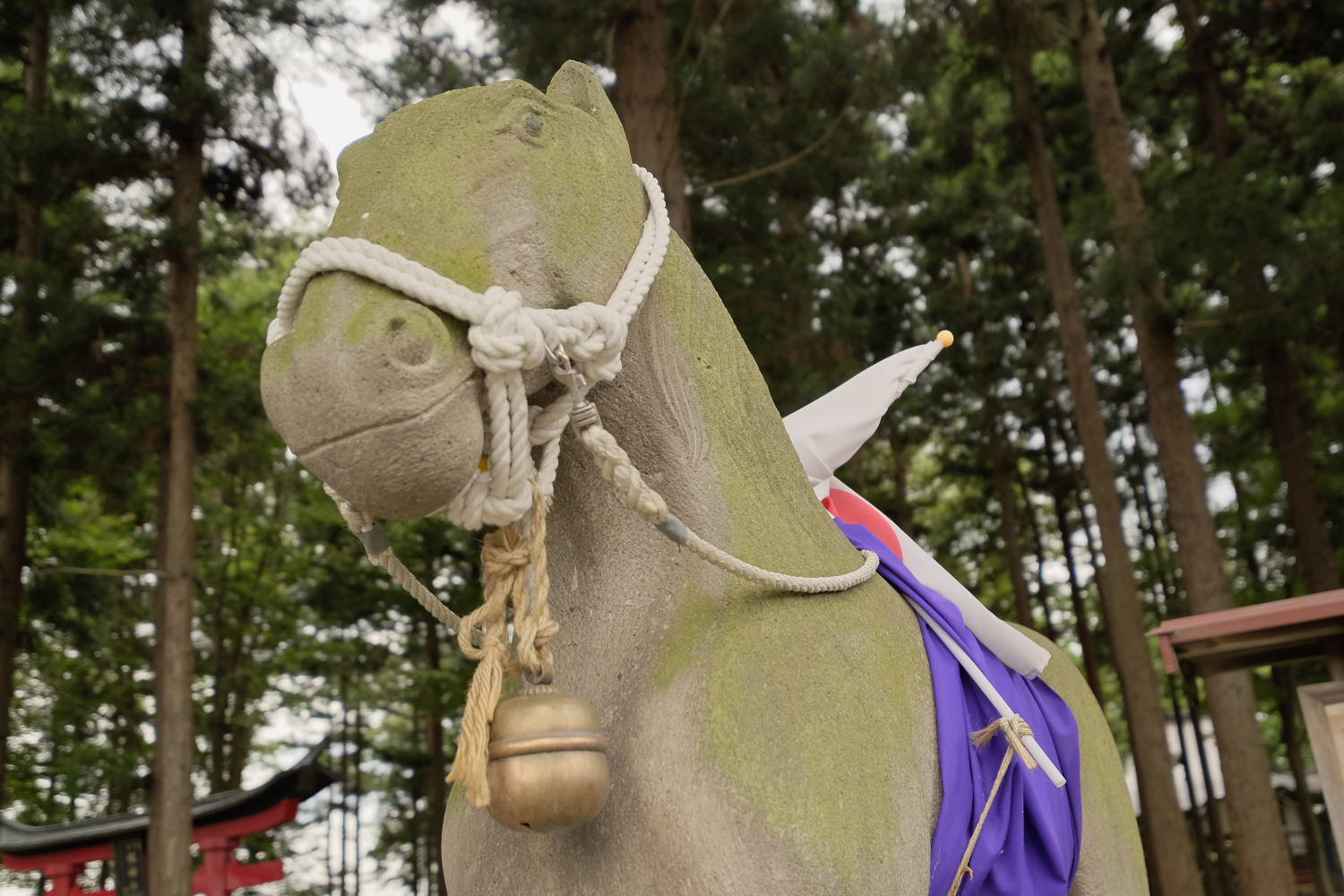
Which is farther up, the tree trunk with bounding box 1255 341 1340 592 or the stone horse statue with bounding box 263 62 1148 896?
the tree trunk with bounding box 1255 341 1340 592

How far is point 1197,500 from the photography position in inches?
391

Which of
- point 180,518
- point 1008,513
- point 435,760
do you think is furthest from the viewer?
point 1008,513

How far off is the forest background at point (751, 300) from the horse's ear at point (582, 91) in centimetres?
589

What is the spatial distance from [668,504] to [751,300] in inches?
374

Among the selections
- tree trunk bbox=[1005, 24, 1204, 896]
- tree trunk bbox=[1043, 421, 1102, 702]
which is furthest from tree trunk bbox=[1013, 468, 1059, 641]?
tree trunk bbox=[1005, 24, 1204, 896]

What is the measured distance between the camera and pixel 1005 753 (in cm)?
216

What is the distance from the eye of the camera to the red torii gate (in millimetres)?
9555

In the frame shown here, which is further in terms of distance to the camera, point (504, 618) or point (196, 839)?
point (196, 839)

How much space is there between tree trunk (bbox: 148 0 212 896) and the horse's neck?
8.15 m

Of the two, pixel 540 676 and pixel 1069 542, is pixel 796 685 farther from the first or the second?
pixel 1069 542

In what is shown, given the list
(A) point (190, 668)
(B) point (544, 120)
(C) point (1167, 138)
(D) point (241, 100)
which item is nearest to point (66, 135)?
(D) point (241, 100)

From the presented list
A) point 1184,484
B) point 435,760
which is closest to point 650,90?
point 1184,484

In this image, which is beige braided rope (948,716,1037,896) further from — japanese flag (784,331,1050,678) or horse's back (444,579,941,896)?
japanese flag (784,331,1050,678)

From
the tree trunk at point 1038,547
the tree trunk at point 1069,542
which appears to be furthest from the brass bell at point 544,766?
the tree trunk at point 1038,547
